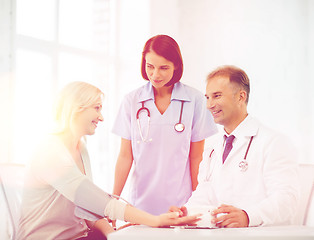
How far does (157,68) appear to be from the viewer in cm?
146

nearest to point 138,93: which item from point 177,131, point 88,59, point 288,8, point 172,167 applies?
point 177,131

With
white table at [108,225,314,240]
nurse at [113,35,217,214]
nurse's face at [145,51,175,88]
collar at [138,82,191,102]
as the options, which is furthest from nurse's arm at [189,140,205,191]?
white table at [108,225,314,240]

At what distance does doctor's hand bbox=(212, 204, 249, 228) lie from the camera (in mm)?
938

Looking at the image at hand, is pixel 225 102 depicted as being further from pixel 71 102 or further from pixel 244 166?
pixel 71 102

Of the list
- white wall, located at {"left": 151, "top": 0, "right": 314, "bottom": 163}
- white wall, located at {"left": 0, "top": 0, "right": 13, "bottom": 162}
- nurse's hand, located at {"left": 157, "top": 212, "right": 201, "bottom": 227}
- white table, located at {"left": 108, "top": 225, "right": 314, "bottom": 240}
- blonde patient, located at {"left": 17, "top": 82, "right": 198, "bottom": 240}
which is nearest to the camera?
white table, located at {"left": 108, "top": 225, "right": 314, "bottom": 240}

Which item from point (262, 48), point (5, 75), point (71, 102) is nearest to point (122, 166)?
point (71, 102)

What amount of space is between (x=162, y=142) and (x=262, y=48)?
4.59 ft

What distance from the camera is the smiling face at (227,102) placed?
3.96 feet

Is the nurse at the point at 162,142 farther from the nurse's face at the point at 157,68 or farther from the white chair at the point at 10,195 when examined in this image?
the white chair at the point at 10,195

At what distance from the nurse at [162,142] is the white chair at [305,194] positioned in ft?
1.54

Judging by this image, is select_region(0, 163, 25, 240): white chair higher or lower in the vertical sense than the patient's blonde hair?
lower

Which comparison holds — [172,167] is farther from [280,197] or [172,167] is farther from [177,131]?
[280,197]

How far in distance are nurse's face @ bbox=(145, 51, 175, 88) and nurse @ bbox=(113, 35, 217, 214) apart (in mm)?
61

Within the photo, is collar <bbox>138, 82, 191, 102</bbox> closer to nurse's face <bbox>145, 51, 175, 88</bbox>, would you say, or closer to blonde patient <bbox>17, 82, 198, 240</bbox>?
nurse's face <bbox>145, 51, 175, 88</bbox>
